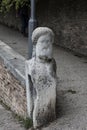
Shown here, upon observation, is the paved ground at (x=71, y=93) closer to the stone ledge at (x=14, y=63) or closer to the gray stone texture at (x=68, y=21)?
the gray stone texture at (x=68, y=21)

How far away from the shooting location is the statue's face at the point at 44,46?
5445 mm

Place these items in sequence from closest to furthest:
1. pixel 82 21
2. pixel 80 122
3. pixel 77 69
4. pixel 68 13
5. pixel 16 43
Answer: pixel 80 122
pixel 77 69
pixel 82 21
pixel 68 13
pixel 16 43

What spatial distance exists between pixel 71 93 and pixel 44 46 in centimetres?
157

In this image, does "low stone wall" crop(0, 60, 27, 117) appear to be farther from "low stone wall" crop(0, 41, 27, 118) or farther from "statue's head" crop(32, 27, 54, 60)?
"statue's head" crop(32, 27, 54, 60)

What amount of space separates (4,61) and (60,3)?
4308mm

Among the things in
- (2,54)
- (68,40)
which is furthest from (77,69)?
(68,40)

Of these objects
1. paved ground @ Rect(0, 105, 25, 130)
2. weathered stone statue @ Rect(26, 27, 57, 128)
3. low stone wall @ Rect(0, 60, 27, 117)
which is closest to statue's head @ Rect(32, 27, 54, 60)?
weathered stone statue @ Rect(26, 27, 57, 128)

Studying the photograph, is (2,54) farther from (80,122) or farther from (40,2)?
(40,2)

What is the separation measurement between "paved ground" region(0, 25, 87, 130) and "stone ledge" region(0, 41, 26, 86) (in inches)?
29.4

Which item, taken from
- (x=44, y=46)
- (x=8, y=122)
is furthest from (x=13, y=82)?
(x=44, y=46)

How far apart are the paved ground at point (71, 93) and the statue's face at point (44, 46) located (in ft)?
3.37

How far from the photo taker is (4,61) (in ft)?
25.2

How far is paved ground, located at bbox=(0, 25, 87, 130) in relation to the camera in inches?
221

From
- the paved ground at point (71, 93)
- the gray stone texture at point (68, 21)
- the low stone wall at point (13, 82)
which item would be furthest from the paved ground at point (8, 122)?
the gray stone texture at point (68, 21)
